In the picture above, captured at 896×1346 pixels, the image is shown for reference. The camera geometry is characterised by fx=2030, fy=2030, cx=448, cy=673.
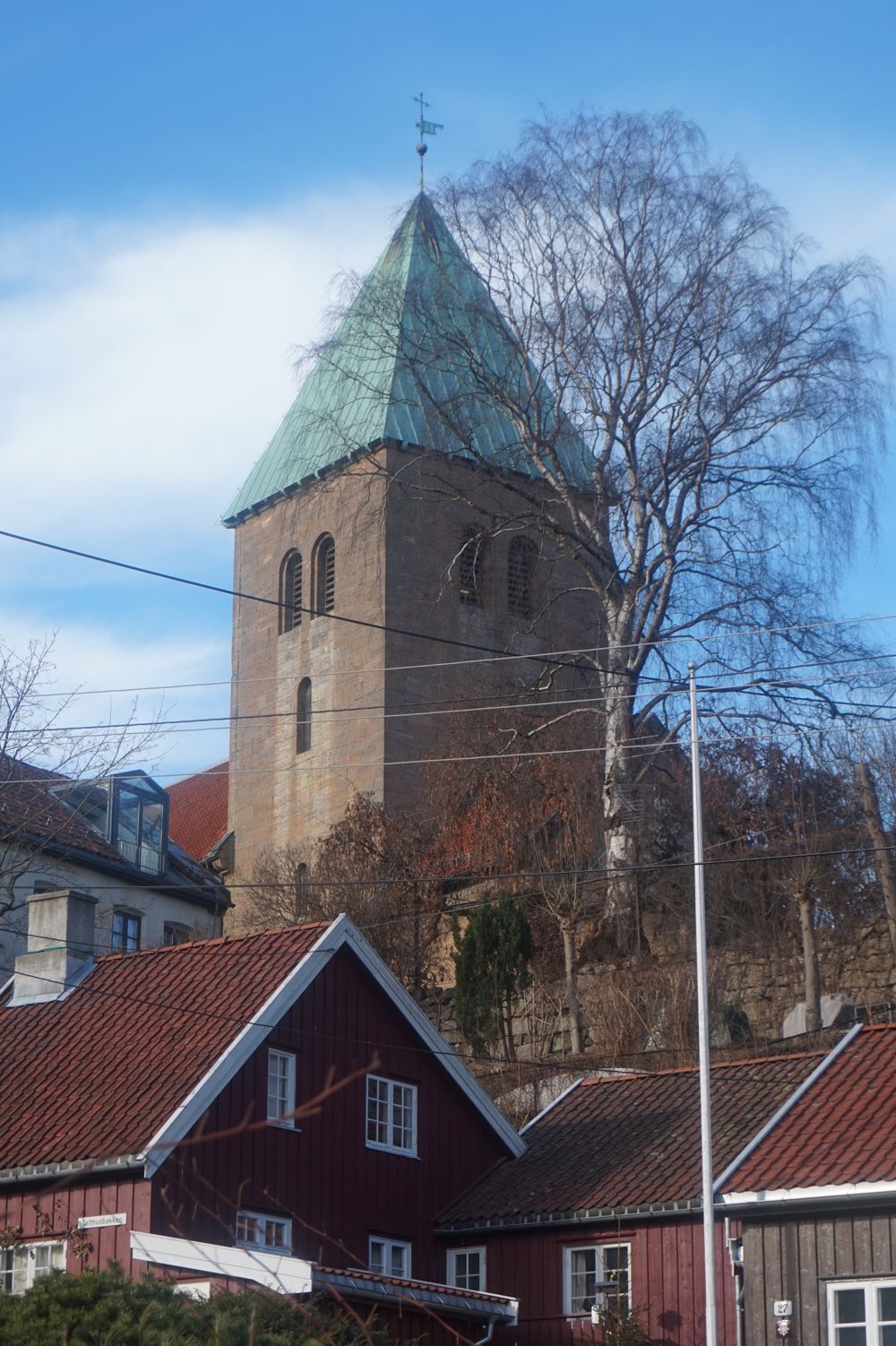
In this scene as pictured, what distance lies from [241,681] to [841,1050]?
3966cm

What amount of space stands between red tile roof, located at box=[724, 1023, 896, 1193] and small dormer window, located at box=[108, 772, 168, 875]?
77.3ft

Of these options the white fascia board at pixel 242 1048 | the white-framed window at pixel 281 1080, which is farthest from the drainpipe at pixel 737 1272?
the white fascia board at pixel 242 1048

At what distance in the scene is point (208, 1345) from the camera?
14383 mm

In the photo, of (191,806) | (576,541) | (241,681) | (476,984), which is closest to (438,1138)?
(476,984)

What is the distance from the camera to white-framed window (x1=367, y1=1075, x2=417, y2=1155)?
26.1m

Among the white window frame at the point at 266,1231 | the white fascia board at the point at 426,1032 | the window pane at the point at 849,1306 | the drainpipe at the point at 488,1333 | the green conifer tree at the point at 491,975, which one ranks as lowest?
the drainpipe at the point at 488,1333

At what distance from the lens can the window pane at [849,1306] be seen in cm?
2133

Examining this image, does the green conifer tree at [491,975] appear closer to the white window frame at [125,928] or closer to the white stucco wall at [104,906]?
the white stucco wall at [104,906]

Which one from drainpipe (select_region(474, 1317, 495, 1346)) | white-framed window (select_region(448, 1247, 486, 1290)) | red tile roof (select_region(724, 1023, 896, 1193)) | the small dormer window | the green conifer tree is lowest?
drainpipe (select_region(474, 1317, 495, 1346))

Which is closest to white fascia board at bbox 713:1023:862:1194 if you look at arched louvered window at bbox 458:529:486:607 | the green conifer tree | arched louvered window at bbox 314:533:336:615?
the green conifer tree

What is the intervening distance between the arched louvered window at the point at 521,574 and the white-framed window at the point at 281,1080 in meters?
36.0

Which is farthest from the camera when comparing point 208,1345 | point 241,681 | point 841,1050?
point 241,681

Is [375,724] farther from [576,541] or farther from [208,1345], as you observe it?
[208,1345]

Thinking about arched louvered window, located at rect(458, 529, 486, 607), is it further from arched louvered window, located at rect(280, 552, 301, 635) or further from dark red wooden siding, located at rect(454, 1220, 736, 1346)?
dark red wooden siding, located at rect(454, 1220, 736, 1346)
